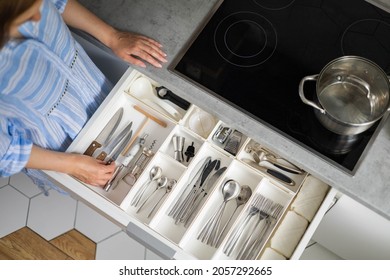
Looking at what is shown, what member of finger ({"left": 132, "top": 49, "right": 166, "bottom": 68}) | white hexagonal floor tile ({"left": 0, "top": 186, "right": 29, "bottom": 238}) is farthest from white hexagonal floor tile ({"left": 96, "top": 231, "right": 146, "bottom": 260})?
finger ({"left": 132, "top": 49, "right": 166, "bottom": 68})

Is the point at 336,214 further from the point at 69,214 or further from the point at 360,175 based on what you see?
the point at 69,214

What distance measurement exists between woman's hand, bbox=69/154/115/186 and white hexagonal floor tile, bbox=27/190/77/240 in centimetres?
66

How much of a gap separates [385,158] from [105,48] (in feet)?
2.20

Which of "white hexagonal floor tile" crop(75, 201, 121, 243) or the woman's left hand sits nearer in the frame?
the woman's left hand

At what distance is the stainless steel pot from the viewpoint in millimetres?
902

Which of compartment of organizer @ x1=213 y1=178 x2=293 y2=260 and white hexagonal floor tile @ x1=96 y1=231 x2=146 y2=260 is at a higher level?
compartment of organizer @ x1=213 y1=178 x2=293 y2=260

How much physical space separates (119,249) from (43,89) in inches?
32.2

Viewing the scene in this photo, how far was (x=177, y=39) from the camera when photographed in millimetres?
1015

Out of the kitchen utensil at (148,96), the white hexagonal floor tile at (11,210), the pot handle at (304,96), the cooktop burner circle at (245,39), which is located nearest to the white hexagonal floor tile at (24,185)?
the white hexagonal floor tile at (11,210)

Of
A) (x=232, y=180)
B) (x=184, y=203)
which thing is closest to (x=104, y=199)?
(x=184, y=203)

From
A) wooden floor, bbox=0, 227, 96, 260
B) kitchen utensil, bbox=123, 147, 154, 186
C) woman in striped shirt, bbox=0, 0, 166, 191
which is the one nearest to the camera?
woman in striped shirt, bbox=0, 0, 166, 191

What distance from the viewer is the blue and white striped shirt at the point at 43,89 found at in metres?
0.82

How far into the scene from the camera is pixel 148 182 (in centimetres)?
101

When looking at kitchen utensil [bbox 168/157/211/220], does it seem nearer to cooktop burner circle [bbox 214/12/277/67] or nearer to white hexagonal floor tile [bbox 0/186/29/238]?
A: cooktop burner circle [bbox 214/12/277/67]
